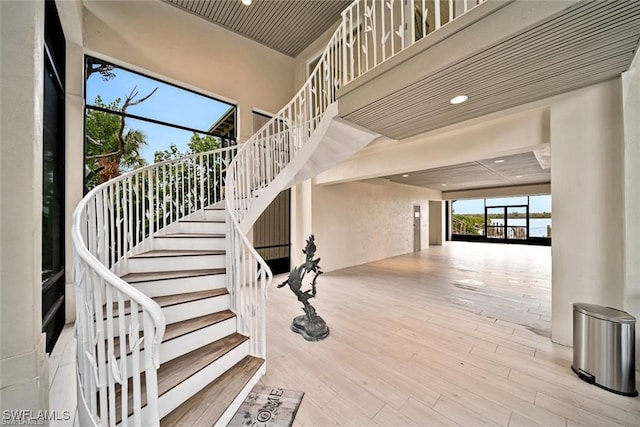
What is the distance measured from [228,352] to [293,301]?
2279 millimetres

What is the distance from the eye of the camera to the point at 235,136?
17.0ft

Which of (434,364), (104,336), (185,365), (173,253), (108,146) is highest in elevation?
(108,146)

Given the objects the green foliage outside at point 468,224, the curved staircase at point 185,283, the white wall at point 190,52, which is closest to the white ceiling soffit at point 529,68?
the curved staircase at point 185,283

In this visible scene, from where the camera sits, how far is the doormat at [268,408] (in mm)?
1686

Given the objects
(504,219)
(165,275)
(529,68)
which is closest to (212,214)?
(165,275)

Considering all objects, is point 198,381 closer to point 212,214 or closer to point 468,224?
point 212,214

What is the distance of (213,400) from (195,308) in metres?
0.85

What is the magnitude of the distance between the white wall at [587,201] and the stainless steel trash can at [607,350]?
0.54m

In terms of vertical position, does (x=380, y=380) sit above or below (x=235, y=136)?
below

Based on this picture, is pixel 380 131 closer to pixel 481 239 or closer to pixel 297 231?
pixel 297 231

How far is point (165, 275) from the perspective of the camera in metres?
2.50

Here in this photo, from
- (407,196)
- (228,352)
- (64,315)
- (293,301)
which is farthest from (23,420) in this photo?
(407,196)

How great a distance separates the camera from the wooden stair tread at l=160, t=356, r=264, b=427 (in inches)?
59.7

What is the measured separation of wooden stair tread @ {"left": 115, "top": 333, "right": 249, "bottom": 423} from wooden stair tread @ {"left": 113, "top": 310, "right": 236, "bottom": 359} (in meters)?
0.18
